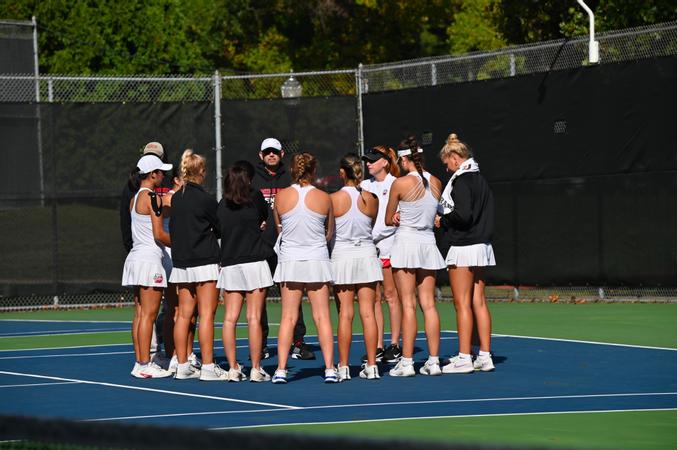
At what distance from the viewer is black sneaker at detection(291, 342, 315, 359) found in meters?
12.1

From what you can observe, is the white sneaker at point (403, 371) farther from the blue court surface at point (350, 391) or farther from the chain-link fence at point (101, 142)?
the chain-link fence at point (101, 142)

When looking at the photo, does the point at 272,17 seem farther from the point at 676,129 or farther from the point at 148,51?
the point at 676,129

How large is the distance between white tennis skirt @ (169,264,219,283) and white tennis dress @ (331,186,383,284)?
38.6 inches

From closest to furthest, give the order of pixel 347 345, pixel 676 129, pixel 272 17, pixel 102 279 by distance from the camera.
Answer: pixel 347 345
pixel 676 129
pixel 102 279
pixel 272 17

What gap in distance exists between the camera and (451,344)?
13055 mm

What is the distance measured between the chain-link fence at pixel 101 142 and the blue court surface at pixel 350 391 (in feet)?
19.7

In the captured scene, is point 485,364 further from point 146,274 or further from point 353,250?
point 146,274

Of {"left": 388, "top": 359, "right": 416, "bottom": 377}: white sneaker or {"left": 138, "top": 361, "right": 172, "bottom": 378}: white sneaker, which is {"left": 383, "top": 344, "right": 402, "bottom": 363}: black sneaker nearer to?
{"left": 388, "top": 359, "right": 416, "bottom": 377}: white sneaker

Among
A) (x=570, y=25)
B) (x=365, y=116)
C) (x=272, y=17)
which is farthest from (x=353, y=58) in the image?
(x=365, y=116)

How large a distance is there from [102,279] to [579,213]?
7044 mm

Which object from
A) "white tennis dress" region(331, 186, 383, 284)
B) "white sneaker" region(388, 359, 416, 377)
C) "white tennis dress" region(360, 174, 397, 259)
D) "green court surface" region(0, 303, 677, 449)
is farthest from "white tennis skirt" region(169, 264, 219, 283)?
"green court surface" region(0, 303, 677, 449)

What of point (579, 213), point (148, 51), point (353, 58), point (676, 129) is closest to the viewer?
point (676, 129)

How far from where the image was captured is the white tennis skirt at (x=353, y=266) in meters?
10.1

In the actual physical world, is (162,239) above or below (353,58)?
below
